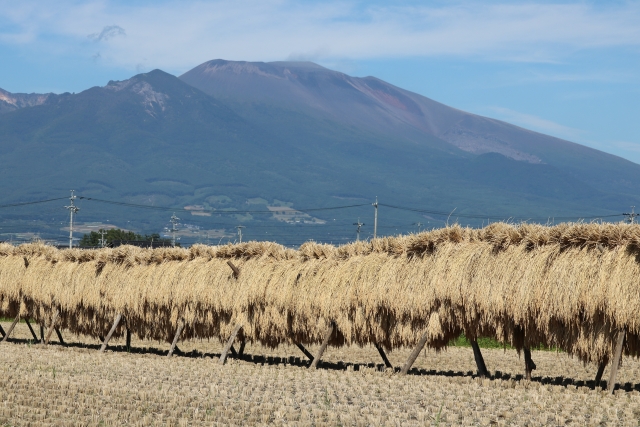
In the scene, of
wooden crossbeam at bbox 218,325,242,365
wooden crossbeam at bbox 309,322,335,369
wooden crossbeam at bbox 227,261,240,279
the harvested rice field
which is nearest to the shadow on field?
the harvested rice field

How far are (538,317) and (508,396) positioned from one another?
2547 millimetres


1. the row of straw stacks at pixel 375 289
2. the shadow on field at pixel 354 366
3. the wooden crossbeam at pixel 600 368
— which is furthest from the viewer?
the shadow on field at pixel 354 366

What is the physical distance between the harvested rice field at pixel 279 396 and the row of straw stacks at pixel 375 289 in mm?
1254

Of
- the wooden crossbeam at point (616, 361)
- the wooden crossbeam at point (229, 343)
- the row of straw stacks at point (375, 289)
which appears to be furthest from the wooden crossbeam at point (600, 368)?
the wooden crossbeam at point (229, 343)

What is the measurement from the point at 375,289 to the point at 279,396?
20.5 ft

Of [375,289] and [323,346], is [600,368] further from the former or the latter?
[323,346]

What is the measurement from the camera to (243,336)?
86.1 feet

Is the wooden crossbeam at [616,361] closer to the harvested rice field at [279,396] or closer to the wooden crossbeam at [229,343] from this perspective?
the harvested rice field at [279,396]

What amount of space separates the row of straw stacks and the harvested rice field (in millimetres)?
1254

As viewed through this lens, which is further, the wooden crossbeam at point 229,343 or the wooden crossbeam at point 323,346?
the wooden crossbeam at point 229,343

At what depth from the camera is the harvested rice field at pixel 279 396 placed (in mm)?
14008

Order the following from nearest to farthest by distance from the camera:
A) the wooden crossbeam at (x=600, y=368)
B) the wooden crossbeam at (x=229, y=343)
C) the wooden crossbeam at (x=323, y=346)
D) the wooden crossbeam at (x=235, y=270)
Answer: the wooden crossbeam at (x=600, y=368) < the wooden crossbeam at (x=323, y=346) < the wooden crossbeam at (x=229, y=343) < the wooden crossbeam at (x=235, y=270)

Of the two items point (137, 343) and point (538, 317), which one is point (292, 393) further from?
point (137, 343)

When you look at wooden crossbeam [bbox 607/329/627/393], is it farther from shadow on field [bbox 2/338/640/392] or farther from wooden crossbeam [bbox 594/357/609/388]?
shadow on field [bbox 2/338/640/392]
